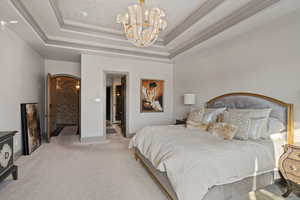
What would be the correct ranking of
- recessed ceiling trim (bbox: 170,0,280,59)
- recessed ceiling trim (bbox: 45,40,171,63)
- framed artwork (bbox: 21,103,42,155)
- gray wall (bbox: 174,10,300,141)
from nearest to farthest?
recessed ceiling trim (bbox: 170,0,280,59)
gray wall (bbox: 174,10,300,141)
framed artwork (bbox: 21,103,42,155)
recessed ceiling trim (bbox: 45,40,171,63)

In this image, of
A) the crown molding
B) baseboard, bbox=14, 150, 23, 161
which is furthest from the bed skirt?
the crown molding

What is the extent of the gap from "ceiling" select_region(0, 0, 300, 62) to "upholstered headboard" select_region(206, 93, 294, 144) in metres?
1.31

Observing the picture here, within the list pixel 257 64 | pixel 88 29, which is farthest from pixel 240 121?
pixel 88 29

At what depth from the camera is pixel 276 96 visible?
248 cm

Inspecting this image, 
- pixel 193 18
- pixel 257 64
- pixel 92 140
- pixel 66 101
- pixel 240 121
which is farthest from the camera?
pixel 66 101

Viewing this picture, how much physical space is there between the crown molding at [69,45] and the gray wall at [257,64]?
1279 millimetres

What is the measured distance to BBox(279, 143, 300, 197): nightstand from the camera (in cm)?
170

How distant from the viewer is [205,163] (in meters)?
1.53

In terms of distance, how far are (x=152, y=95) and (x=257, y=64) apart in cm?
322

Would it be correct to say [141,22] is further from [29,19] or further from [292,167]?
[292,167]

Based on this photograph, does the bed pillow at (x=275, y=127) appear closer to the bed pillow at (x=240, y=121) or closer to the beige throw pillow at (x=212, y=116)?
the bed pillow at (x=240, y=121)

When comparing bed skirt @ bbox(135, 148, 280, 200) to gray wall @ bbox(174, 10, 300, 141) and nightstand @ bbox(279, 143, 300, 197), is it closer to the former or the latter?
nightstand @ bbox(279, 143, 300, 197)

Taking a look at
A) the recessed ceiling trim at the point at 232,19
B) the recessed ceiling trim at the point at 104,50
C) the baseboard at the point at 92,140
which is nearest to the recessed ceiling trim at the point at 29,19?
the recessed ceiling trim at the point at 104,50

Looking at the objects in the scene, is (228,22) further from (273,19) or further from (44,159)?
(44,159)
